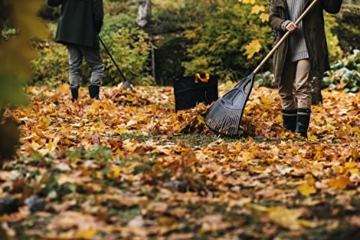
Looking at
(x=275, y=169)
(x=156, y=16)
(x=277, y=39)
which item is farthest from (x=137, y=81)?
(x=275, y=169)

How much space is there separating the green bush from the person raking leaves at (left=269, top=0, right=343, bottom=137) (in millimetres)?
6760

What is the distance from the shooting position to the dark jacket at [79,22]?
8.96 metres

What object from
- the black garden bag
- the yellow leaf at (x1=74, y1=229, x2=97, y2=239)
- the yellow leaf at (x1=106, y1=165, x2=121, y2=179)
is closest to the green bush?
the black garden bag

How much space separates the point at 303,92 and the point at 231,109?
728 millimetres

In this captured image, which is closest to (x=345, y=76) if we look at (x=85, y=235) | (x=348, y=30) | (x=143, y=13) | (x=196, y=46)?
(x=196, y=46)

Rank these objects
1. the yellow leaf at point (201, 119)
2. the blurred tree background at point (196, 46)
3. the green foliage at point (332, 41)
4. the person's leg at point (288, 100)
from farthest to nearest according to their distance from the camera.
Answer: the green foliage at point (332, 41) < the blurred tree background at point (196, 46) < the person's leg at point (288, 100) < the yellow leaf at point (201, 119)

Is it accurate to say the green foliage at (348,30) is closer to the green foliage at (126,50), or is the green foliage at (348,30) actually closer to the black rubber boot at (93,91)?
the green foliage at (126,50)

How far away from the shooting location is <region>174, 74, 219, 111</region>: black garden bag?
7.71m

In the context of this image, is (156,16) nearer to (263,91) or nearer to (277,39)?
(263,91)

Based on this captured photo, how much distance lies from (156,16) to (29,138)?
11.0m

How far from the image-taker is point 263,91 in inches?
439

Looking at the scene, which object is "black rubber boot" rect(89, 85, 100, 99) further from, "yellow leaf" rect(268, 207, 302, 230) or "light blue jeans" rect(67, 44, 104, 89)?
"yellow leaf" rect(268, 207, 302, 230)

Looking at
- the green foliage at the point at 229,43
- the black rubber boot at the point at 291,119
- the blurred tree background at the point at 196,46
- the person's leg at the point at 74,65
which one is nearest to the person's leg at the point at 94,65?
the person's leg at the point at 74,65

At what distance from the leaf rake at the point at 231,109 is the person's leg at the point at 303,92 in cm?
32
